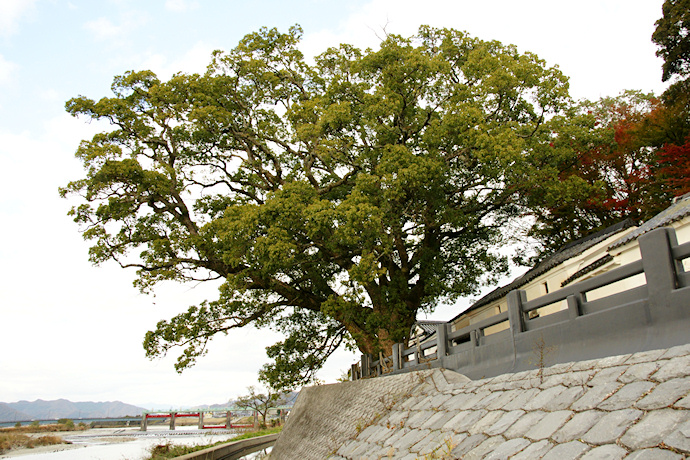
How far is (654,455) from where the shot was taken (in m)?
3.77

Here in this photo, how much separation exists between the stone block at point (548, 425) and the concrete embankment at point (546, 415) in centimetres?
1

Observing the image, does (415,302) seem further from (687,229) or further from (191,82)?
(191,82)

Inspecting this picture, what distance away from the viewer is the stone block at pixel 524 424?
541 centimetres

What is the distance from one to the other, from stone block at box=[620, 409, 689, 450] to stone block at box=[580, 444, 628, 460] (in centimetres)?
8

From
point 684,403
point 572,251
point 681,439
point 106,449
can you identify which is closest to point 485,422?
point 684,403

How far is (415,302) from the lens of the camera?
64.2 feet

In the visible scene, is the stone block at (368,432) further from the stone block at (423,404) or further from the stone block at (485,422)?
the stone block at (485,422)

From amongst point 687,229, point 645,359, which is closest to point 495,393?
point 645,359

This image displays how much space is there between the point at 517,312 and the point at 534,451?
154 inches

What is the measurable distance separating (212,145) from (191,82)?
2787 mm

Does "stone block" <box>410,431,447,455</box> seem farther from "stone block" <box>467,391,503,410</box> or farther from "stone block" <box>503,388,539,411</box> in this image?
"stone block" <box>503,388,539,411</box>

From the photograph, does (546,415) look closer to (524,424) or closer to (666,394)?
(524,424)

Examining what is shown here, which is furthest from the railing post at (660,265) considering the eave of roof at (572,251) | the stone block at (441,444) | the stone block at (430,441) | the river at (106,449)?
the river at (106,449)

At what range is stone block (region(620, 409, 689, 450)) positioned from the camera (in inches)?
156
